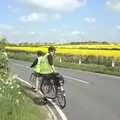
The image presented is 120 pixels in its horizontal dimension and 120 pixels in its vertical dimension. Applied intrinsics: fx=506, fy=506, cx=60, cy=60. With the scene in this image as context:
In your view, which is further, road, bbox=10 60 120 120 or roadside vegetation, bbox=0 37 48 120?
road, bbox=10 60 120 120

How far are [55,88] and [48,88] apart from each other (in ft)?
1.18

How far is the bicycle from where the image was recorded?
16.6m

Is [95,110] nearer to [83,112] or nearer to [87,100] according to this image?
[83,112]

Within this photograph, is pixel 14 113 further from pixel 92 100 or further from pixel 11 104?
pixel 92 100

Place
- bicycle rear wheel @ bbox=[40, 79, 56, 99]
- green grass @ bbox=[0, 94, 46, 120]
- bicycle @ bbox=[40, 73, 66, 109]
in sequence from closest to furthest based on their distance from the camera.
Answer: green grass @ bbox=[0, 94, 46, 120], bicycle @ bbox=[40, 73, 66, 109], bicycle rear wheel @ bbox=[40, 79, 56, 99]

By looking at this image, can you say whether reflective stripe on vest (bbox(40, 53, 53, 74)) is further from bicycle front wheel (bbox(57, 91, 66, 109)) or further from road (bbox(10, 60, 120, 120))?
road (bbox(10, 60, 120, 120))

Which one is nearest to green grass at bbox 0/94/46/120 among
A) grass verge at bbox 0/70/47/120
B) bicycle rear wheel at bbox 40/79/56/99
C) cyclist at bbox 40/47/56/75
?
grass verge at bbox 0/70/47/120

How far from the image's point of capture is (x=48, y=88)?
17.2 meters

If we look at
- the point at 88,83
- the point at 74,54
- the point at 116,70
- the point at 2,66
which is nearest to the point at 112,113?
the point at 2,66

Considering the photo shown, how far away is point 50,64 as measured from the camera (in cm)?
1719

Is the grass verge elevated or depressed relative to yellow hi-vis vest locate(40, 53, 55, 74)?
depressed

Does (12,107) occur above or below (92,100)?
above

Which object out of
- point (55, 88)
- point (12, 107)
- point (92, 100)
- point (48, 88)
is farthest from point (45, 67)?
point (12, 107)

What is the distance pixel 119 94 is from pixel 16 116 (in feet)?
26.7
